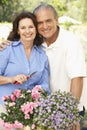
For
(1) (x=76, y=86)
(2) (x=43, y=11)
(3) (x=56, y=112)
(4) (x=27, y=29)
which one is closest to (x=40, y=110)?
(3) (x=56, y=112)

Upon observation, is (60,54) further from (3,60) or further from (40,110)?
(40,110)

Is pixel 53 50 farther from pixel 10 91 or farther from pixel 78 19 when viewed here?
pixel 78 19

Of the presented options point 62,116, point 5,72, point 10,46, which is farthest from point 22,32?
point 62,116

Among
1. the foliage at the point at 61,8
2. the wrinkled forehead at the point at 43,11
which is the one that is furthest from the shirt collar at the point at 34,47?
the foliage at the point at 61,8

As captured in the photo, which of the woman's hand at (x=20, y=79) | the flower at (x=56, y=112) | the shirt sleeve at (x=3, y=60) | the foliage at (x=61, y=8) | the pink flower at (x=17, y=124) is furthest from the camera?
the foliage at (x=61, y=8)

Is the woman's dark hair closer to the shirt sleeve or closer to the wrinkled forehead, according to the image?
the wrinkled forehead

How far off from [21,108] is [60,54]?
1.62 feet

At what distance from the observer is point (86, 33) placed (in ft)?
17.3

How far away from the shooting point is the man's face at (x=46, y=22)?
7.06 ft

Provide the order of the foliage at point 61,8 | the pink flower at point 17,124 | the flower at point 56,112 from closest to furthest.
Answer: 1. the flower at point 56,112
2. the pink flower at point 17,124
3. the foliage at point 61,8

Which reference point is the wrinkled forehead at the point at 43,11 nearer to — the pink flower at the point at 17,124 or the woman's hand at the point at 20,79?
the woman's hand at the point at 20,79

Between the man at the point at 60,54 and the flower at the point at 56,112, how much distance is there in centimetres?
35

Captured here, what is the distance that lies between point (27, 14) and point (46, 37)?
0.59 feet

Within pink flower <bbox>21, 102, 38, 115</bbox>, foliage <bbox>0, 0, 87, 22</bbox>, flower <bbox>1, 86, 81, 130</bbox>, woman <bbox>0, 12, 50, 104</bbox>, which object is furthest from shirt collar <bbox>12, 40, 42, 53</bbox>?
foliage <bbox>0, 0, 87, 22</bbox>
